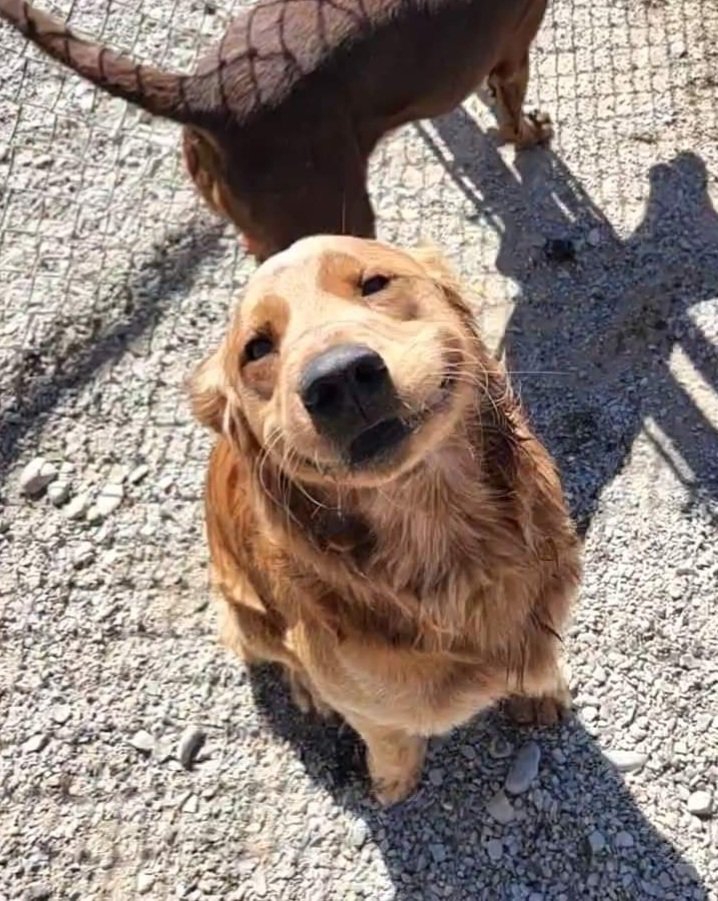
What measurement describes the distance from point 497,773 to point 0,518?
2.05 m

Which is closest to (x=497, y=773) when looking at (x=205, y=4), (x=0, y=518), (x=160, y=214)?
(x=0, y=518)

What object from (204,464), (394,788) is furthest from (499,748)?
(204,464)

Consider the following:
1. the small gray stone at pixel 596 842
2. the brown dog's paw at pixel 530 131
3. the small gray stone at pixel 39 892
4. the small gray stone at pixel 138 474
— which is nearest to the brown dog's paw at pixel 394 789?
the small gray stone at pixel 596 842

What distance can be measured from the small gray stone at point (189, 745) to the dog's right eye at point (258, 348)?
5.76ft

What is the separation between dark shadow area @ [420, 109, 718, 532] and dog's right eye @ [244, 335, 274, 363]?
190 centimetres

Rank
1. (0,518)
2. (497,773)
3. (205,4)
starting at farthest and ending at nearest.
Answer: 1. (205,4)
2. (0,518)
3. (497,773)

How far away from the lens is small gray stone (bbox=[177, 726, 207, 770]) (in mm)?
3758

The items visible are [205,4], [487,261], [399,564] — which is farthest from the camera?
[205,4]

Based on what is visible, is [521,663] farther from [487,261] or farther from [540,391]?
[487,261]

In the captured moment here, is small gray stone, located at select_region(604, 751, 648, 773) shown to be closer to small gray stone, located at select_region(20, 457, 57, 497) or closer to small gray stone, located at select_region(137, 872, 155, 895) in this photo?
small gray stone, located at select_region(137, 872, 155, 895)

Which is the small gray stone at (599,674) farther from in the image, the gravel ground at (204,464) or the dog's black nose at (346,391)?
the dog's black nose at (346,391)

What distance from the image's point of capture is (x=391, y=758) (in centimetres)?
340

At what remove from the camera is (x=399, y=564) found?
2678 mm

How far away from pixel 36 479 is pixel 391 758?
1.80m
